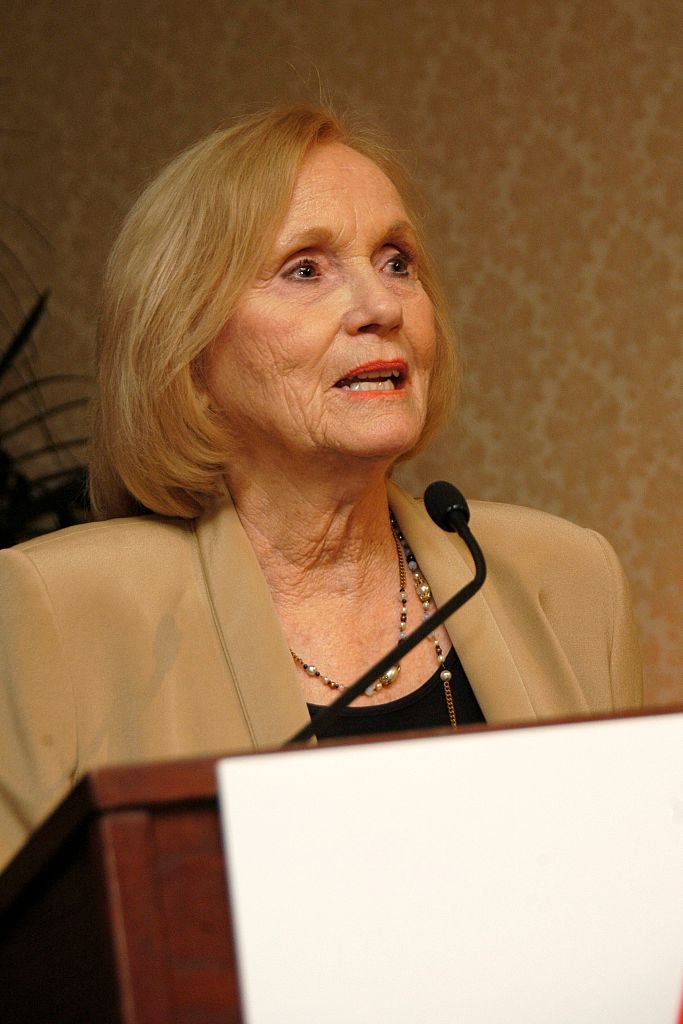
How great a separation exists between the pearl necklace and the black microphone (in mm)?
93

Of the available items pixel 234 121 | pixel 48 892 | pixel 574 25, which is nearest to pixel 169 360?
pixel 234 121

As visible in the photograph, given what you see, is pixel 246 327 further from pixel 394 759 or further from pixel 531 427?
pixel 531 427

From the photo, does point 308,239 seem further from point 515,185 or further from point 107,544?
point 515,185

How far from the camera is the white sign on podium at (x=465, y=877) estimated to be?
0.77 metres

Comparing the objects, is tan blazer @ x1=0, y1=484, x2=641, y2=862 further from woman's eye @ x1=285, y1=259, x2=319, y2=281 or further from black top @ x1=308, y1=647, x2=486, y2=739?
woman's eye @ x1=285, y1=259, x2=319, y2=281

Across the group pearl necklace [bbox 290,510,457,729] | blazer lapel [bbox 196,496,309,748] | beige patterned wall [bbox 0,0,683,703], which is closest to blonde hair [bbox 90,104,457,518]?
blazer lapel [bbox 196,496,309,748]

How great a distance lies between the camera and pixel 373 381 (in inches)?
67.3

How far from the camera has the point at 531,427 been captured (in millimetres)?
2914

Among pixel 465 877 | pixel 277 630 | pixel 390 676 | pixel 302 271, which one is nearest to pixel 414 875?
pixel 465 877

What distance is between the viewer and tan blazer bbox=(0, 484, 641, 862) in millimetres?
1507

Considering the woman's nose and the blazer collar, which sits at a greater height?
the woman's nose

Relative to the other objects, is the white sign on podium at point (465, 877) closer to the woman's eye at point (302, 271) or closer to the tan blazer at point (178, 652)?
the tan blazer at point (178, 652)

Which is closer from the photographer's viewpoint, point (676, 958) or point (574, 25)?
point (676, 958)

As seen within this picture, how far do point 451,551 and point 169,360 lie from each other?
485 millimetres
